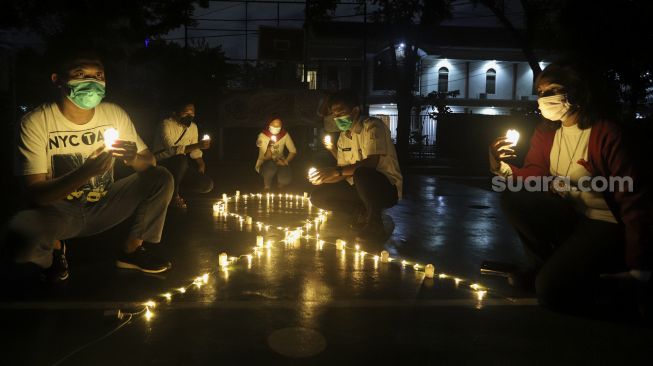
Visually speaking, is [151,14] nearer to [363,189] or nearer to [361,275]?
[363,189]

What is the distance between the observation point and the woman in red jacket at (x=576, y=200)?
11.1 ft

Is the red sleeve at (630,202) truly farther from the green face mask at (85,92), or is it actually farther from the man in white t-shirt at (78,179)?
the green face mask at (85,92)

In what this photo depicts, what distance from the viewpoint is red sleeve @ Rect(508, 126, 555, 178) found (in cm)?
415

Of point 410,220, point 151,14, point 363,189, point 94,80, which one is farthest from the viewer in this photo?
point 151,14

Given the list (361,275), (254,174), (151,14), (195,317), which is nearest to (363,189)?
(361,275)

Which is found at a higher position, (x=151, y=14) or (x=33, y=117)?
(x=151, y=14)

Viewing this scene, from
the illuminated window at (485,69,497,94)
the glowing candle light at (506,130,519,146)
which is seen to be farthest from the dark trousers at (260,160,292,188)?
the illuminated window at (485,69,497,94)

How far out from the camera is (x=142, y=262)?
4480 mm

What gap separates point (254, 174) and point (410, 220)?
8269 millimetres

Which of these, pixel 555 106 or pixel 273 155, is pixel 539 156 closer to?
pixel 555 106

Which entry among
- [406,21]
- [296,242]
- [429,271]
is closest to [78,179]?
[296,242]

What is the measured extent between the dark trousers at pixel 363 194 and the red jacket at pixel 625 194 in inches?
98.1

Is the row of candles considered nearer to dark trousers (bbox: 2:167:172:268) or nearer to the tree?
dark trousers (bbox: 2:167:172:268)

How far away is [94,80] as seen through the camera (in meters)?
4.18
